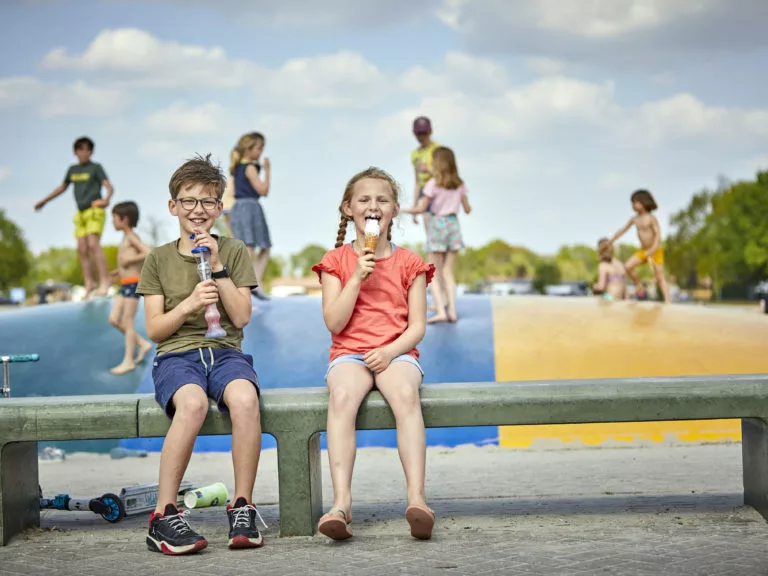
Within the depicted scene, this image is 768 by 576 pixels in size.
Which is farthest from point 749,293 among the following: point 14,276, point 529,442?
point 529,442

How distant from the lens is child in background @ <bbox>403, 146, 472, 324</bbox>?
8.73m

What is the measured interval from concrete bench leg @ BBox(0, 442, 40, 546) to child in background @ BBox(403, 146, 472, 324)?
4.85 metres

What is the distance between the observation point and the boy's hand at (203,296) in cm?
402

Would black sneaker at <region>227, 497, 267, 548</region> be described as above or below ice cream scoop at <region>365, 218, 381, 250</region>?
below

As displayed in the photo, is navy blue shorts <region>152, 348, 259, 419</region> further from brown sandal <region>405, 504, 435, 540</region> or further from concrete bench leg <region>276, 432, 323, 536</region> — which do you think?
brown sandal <region>405, 504, 435, 540</region>

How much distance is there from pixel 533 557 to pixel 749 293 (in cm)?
7135

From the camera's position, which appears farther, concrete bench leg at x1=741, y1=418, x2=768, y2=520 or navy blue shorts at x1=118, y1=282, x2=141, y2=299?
navy blue shorts at x1=118, y1=282, x2=141, y2=299

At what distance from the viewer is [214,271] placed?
4145 mm

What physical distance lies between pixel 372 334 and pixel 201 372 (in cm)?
77

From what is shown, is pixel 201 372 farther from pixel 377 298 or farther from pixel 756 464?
pixel 756 464

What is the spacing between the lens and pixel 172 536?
3760 millimetres

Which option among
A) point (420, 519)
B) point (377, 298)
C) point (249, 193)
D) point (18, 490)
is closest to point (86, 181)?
point (249, 193)

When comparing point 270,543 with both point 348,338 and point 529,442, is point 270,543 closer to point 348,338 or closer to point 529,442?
point 348,338

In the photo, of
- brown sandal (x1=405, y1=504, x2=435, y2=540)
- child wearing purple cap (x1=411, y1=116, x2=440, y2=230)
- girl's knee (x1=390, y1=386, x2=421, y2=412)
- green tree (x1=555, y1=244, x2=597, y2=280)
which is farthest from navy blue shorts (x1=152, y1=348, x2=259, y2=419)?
green tree (x1=555, y1=244, x2=597, y2=280)
